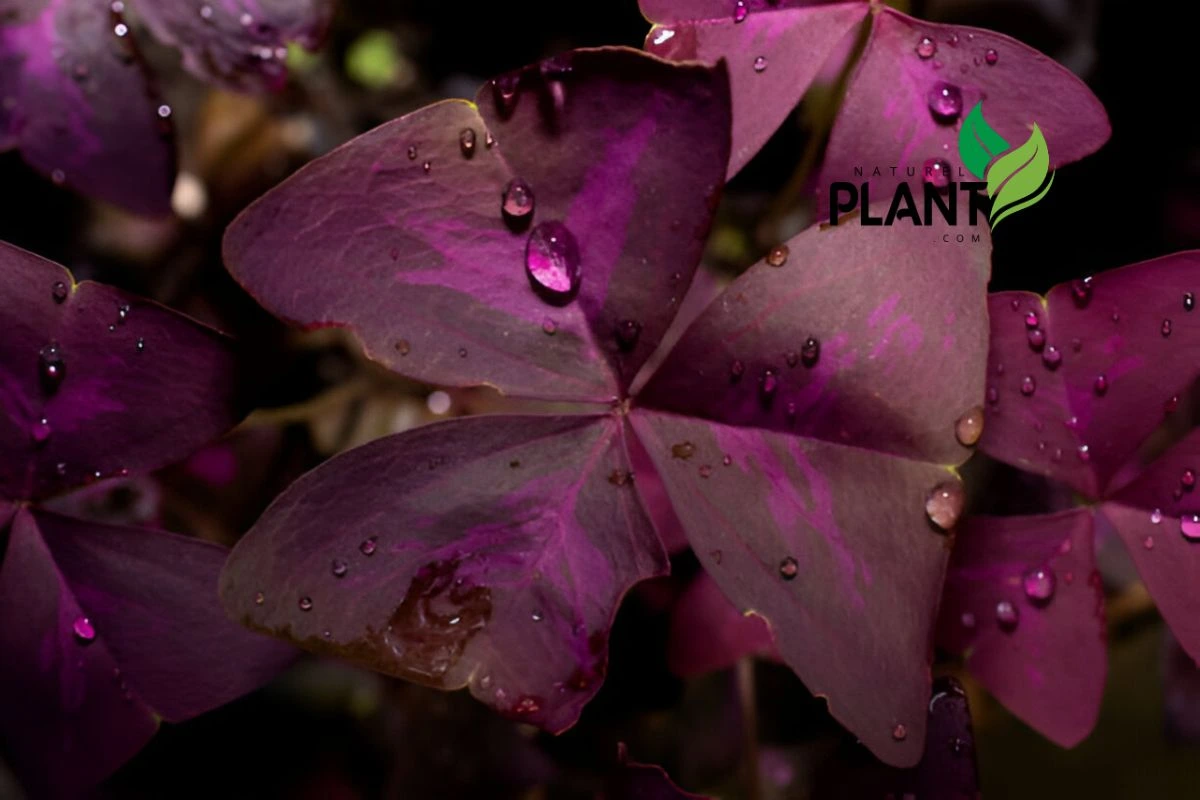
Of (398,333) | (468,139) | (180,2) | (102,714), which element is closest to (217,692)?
(102,714)

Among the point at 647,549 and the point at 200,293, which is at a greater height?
the point at 647,549

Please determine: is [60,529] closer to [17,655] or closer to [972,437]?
[17,655]

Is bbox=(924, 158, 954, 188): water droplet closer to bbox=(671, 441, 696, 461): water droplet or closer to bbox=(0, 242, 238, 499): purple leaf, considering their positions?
bbox=(671, 441, 696, 461): water droplet

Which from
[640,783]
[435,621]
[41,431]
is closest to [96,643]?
[41,431]

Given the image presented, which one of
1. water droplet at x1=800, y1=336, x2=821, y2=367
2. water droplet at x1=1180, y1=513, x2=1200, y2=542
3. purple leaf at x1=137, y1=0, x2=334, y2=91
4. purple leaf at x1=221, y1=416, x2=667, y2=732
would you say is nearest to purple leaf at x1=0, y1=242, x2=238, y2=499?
purple leaf at x1=221, y1=416, x2=667, y2=732

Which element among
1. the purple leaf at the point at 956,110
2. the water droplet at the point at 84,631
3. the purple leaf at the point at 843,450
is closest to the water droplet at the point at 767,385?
the purple leaf at the point at 843,450

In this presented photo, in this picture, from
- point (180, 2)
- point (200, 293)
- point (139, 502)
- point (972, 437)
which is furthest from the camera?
point (200, 293)

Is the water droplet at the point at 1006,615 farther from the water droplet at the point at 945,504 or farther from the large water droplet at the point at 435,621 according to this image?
the large water droplet at the point at 435,621
